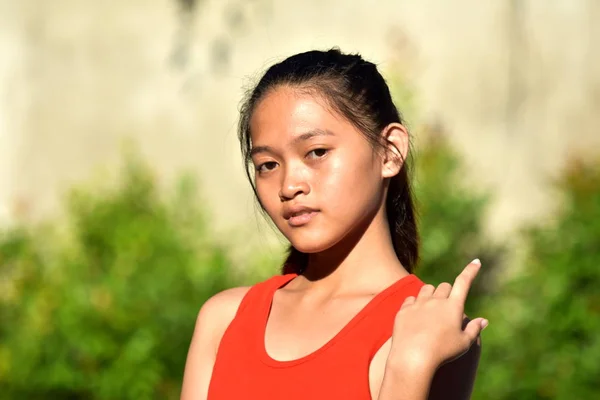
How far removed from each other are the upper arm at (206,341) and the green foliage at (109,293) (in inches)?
108

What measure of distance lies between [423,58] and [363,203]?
3849 millimetres

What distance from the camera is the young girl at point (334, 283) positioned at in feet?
6.34

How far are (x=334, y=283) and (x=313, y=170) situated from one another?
0.88 ft

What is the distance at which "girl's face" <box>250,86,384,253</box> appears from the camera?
82.4 inches

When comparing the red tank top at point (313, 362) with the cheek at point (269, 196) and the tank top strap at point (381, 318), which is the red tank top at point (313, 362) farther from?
the cheek at point (269, 196)

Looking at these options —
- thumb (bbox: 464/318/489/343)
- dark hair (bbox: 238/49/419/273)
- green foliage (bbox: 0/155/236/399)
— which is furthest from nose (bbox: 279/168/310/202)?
green foliage (bbox: 0/155/236/399)

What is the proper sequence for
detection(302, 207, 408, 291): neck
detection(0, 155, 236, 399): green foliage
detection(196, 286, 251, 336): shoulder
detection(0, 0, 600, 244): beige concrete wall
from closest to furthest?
detection(302, 207, 408, 291): neck, detection(196, 286, 251, 336): shoulder, detection(0, 155, 236, 399): green foliage, detection(0, 0, 600, 244): beige concrete wall

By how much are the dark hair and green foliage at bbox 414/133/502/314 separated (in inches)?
113

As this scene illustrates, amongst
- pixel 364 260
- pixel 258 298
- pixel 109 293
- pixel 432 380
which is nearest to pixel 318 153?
pixel 364 260

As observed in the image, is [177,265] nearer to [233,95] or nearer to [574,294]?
[233,95]

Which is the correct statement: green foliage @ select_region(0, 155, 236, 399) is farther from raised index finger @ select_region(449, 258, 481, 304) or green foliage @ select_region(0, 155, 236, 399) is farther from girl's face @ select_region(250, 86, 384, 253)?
raised index finger @ select_region(449, 258, 481, 304)

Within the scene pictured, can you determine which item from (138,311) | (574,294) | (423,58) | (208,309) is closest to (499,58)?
(423,58)

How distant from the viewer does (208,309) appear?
2.36 metres

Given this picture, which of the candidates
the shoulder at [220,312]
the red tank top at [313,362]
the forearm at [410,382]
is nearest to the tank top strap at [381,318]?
the red tank top at [313,362]
